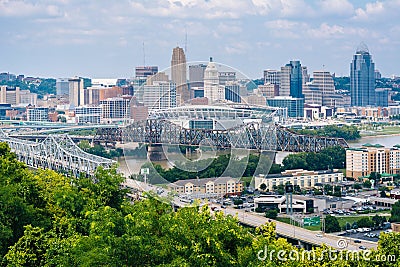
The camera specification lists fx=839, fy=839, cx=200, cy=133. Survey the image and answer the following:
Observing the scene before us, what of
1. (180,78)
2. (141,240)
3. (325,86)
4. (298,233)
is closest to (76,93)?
(325,86)

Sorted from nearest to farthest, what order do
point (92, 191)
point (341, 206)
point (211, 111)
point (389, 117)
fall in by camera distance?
point (92, 191) → point (341, 206) → point (211, 111) → point (389, 117)

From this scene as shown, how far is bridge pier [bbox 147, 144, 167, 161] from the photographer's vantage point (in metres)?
14.1

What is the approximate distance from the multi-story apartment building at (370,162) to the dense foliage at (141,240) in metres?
12.5

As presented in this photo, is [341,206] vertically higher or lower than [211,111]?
lower

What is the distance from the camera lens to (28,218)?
19.6 feet

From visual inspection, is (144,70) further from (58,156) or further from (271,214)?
(271,214)

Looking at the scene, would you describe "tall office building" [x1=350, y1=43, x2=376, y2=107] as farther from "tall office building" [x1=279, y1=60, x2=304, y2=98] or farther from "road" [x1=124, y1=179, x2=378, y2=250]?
"road" [x1=124, y1=179, x2=378, y2=250]

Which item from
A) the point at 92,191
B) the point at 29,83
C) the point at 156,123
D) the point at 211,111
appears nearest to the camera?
the point at 92,191

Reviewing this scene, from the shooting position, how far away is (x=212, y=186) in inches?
512

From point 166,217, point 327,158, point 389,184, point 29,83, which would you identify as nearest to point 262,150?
point 327,158

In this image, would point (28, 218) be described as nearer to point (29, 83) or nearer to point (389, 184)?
point (389, 184)

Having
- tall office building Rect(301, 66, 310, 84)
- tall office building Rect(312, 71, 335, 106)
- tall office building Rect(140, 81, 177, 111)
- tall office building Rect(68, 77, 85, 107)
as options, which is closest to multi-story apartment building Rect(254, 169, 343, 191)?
tall office building Rect(140, 81, 177, 111)

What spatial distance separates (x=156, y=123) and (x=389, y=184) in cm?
501

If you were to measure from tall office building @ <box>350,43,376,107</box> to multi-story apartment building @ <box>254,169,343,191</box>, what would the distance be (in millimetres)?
30502
